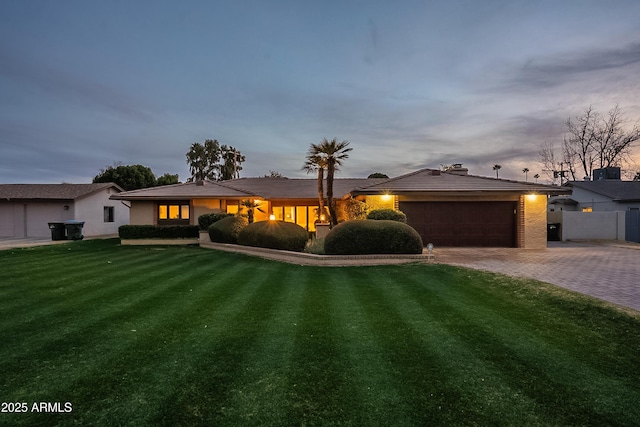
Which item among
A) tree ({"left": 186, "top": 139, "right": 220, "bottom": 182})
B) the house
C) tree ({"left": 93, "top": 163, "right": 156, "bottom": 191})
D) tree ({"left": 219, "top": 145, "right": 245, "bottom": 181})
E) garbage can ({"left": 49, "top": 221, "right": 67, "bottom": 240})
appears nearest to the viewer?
the house

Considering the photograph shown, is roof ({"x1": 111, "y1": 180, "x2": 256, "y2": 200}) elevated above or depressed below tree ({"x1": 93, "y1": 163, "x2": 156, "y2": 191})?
below

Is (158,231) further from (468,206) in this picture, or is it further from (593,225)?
(593,225)

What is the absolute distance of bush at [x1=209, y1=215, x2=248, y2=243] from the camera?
18.0 metres

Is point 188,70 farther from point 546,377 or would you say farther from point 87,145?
point 546,377

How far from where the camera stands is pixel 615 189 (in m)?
30.0

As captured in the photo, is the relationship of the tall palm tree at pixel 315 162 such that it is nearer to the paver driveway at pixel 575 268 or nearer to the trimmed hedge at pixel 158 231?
the trimmed hedge at pixel 158 231

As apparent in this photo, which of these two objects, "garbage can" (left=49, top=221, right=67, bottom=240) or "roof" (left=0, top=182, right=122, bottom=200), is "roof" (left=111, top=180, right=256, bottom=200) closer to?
"garbage can" (left=49, top=221, right=67, bottom=240)

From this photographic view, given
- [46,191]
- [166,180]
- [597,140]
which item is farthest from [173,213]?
[597,140]

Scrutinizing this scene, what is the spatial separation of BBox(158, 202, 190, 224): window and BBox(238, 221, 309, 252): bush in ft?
27.2

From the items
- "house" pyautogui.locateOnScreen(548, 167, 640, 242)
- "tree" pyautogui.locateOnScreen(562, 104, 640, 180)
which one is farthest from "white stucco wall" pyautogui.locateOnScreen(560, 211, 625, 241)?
"tree" pyautogui.locateOnScreen(562, 104, 640, 180)

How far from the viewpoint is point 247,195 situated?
21.8 m

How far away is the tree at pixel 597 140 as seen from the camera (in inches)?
1413

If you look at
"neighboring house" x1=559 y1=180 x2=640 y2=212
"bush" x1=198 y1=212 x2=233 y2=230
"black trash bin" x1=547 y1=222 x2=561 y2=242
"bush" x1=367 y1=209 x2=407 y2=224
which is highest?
"neighboring house" x1=559 y1=180 x2=640 y2=212

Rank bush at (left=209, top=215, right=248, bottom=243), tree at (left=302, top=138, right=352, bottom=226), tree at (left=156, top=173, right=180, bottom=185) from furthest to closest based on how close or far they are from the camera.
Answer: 1. tree at (left=156, top=173, right=180, bottom=185)
2. tree at (left=302, top=138, right=352, bottom=226)
3. bush at (left=209, top=215, right=248, bottom=243)
